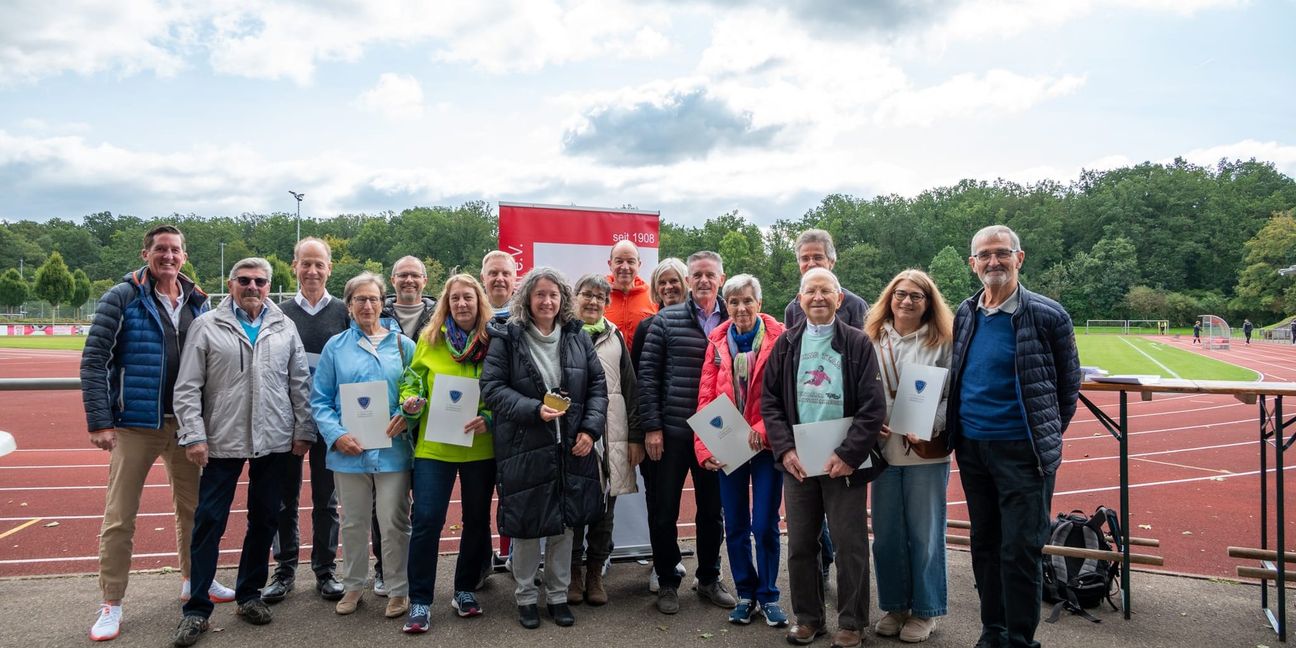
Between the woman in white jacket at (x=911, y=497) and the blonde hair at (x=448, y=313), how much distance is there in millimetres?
2109

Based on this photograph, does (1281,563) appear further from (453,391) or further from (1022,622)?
(453,391)

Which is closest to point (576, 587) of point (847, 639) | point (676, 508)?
point (676, 508)

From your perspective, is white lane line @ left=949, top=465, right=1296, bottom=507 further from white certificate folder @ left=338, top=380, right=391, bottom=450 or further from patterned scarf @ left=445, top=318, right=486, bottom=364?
white certificate folder @ left=338, top=380, right=391, bottom=450

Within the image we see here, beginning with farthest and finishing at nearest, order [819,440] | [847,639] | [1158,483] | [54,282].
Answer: [54,282] → [1158,483] → [847,639] → [819,440]

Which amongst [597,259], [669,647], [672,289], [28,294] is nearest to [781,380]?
[672,289]

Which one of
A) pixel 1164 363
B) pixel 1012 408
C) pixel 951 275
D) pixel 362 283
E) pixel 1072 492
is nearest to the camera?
pixel 1012 408

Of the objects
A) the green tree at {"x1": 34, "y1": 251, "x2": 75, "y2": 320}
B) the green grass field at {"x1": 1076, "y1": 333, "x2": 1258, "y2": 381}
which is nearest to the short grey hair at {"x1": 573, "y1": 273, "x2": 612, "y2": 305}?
the green grass field at {"x1": 1076, "y1": 333, "x2": 1258, "y2": 381}

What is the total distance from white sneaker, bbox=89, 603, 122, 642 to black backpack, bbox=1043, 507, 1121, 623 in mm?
4996

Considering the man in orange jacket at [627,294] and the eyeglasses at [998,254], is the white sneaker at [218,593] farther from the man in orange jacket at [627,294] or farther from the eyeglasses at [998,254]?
the eyeglasses at [998,254]

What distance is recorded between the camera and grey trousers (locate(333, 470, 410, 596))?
159 inches

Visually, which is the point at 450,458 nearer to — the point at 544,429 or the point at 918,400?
the point at 544,429

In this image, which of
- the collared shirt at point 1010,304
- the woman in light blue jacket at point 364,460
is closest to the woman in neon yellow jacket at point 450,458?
the woman in light blue jacket at point 364,460

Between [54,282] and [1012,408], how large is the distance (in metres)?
64.1

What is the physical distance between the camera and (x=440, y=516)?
399 centimetres
